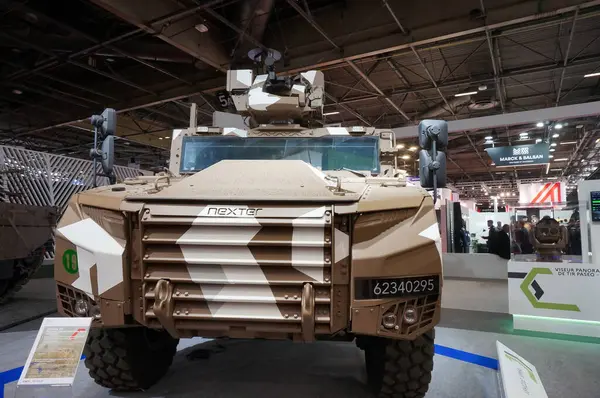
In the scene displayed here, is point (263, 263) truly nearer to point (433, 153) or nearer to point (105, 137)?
point (433, 153)

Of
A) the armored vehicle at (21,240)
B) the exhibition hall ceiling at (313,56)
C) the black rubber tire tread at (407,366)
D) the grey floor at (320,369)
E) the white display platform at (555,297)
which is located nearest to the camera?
the black rubber tire tread at (407,366)

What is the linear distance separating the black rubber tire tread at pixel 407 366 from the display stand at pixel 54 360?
193cm

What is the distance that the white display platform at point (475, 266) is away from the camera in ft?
37.1

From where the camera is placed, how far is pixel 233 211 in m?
2.72

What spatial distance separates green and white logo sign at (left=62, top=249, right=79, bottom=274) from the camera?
114 inches

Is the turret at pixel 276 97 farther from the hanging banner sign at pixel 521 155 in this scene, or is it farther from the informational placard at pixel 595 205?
the hanging banner sign at pixel 521 155

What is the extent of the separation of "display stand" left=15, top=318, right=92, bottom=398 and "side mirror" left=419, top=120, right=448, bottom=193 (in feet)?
8.94

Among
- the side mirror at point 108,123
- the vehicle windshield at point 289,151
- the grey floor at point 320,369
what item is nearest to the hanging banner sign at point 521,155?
the grey floor at point 320,369

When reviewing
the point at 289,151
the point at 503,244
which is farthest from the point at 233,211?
the point at 503,244

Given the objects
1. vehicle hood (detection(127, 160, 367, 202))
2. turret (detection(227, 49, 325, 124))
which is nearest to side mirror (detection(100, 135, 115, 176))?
vehicle hood (detection(127, 160, 367, 202))

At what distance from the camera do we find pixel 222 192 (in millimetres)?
2854

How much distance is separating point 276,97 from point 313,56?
18.1ft

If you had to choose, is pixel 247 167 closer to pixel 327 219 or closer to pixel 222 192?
pixel 222 192

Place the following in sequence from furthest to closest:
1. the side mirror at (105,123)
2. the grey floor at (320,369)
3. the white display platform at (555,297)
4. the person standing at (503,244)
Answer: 1. the person standing at (503,244)
2. the white display platform at (555,297)
3. the side mirror at (105,123)
4. the grey floor at (320,369)
